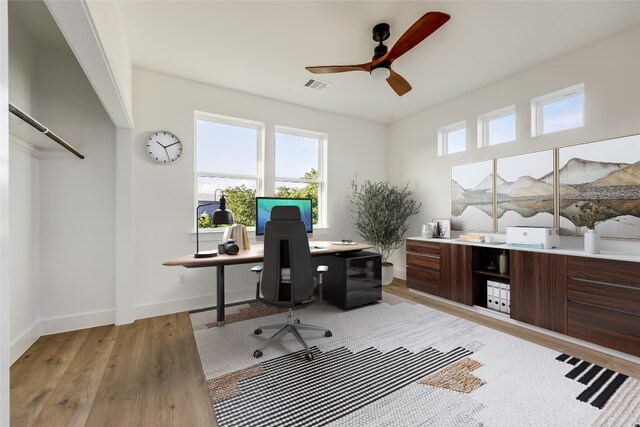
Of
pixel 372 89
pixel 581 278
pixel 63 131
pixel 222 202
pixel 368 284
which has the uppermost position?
pixel 372 89

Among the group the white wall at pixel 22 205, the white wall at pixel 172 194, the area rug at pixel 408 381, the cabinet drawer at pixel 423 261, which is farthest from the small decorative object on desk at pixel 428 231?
the white wall at pixel 22 205

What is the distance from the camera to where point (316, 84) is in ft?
11.7

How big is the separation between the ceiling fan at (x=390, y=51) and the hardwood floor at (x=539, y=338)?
2601 mm

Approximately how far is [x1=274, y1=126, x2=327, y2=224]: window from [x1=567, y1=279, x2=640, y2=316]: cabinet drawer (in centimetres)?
318

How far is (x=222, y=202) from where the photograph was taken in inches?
107

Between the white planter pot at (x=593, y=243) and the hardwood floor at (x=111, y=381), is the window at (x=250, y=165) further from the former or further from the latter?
the white planter pot at (x=593, y=243)

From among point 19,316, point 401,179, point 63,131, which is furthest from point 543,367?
point 63,131

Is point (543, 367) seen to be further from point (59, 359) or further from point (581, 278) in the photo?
point (59, 359)

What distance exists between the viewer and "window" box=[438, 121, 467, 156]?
4.07 m

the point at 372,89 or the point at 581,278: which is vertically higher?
the point at 372,89

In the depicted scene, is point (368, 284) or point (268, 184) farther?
point (268, 184)

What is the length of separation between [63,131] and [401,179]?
4609mm

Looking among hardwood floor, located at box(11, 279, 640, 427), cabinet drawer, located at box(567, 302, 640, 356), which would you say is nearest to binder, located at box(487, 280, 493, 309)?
hardwood floor, located at box(11, 279, 640, 427)

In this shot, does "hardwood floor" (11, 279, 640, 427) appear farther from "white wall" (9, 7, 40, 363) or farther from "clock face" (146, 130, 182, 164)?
"clock face" (146, 130, 182, 164)
